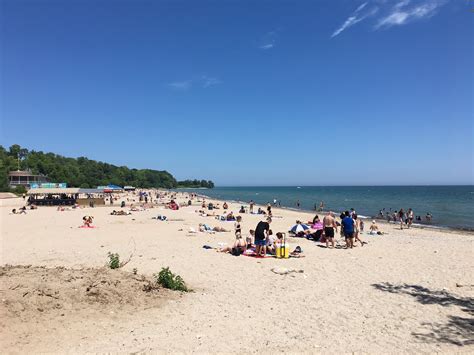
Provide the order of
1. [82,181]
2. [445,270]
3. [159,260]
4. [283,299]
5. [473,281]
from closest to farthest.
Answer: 1. [283,299]
2. [473,281]
3. [445,270]
4. [159,260]
5. [82,181]

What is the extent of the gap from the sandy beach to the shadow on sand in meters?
0.03

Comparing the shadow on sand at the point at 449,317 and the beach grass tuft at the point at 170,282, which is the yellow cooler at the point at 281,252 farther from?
the beach grass tuft at the point at 170,282

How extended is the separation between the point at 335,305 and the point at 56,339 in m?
5.46

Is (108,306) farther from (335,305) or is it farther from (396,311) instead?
(396,311)

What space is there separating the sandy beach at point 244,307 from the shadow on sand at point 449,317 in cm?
3

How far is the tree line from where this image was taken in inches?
3852

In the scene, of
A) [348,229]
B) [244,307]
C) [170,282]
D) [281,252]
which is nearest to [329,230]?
[348,229]

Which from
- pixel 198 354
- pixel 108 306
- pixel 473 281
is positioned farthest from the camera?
pixel 473 281

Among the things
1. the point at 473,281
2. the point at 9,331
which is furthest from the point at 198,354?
the point at 473,281

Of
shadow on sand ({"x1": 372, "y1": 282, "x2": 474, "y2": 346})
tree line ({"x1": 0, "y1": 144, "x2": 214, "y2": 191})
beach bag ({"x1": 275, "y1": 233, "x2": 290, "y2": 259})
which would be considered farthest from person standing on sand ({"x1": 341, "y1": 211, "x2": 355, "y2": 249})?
tree line ({"x1": 0, "y1": 144, "x2": 214, "y2": 191})

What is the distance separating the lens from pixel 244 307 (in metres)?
7.70

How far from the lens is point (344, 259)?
512 inches

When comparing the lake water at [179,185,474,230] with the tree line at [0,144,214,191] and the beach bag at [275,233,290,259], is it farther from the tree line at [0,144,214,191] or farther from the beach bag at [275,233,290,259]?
the tree line at [0,144,214,191]

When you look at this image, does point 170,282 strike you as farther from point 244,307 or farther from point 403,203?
point 403,203
